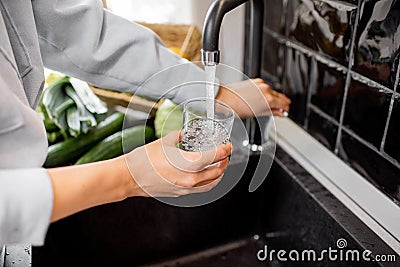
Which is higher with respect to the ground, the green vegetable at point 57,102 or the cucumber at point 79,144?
the green vegetable at point 57,102

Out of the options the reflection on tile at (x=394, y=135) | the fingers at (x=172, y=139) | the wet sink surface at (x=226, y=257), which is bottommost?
the wet sink surface at (x=226, y=257)

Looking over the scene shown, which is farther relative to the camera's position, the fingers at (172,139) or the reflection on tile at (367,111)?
the reflection on tile at (367,111)

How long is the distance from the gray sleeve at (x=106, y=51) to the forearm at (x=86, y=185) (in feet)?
0.77

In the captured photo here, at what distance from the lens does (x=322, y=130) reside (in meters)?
1.00

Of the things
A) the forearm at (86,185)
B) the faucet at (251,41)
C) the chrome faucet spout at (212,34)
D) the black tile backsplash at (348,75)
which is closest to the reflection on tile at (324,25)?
the black tile backsplash at (348,75)

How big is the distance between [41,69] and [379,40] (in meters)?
0.53

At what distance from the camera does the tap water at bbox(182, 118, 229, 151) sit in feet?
2.21

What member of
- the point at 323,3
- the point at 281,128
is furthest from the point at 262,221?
the point at 323,3

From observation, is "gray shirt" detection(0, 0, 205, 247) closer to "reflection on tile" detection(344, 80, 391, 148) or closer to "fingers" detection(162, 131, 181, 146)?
"fingers" detection(162, 131, 181, 146)

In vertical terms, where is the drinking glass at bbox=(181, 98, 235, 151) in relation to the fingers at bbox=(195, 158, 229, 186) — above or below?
above

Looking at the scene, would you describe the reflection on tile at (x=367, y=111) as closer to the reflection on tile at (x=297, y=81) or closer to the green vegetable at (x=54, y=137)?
the reflection on tile at (x=297, y=81)

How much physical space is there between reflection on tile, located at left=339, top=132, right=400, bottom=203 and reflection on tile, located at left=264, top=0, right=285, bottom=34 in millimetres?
319

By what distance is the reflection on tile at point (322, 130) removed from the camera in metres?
0.96

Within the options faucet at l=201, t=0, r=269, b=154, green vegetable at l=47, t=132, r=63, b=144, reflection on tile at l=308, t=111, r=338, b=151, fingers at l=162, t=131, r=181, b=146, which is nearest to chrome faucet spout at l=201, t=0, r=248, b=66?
faucet at l=201, t=0, r=269, b=154
